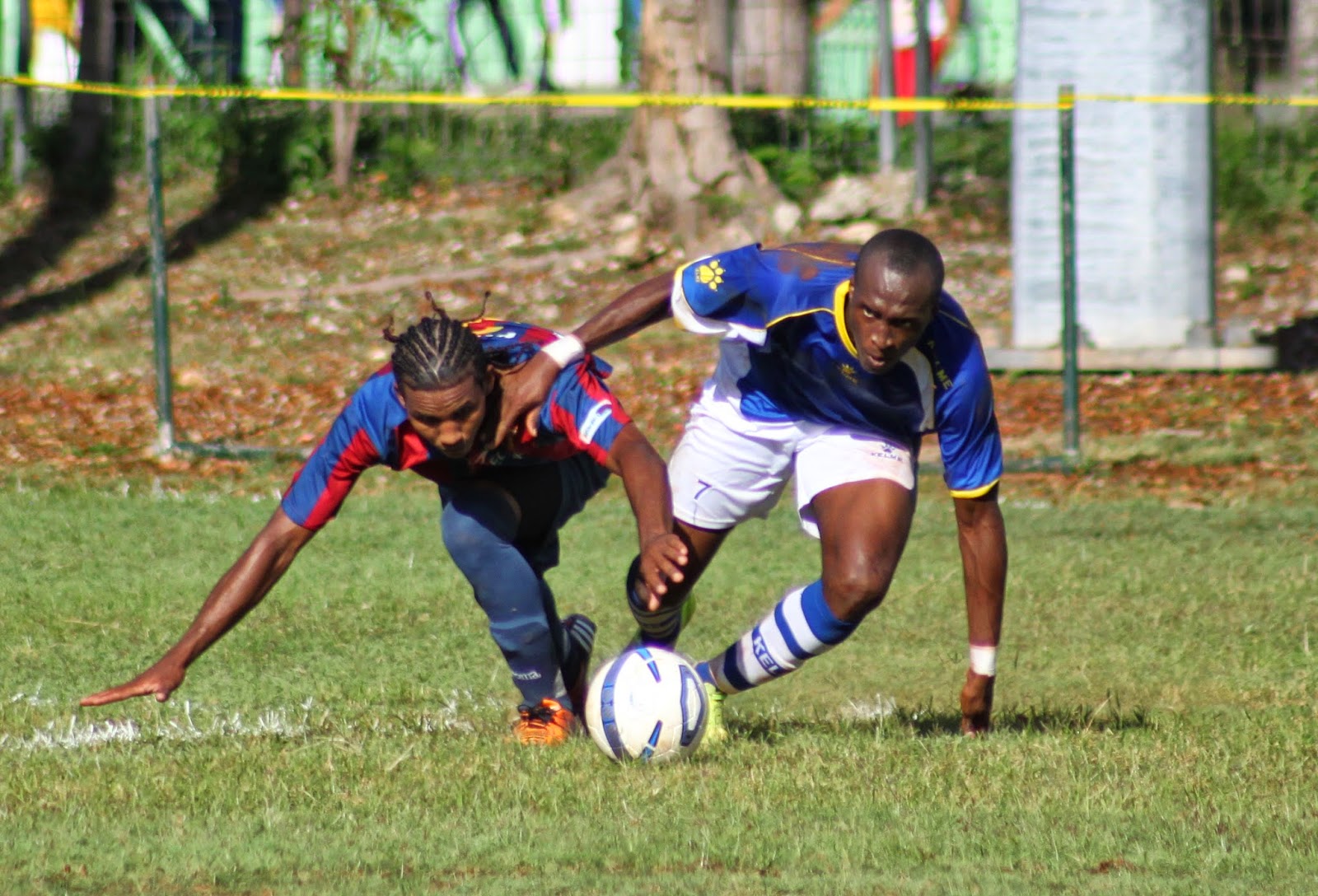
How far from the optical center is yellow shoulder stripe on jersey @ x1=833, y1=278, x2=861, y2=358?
5.68 m

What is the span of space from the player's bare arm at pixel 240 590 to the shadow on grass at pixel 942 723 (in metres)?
1.54

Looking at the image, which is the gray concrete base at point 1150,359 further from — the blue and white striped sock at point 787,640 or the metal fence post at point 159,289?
the blue and white striped sock at point 787,640

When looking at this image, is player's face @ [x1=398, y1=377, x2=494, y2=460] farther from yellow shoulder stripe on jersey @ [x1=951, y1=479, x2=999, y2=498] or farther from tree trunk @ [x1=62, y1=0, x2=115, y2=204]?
tree trunk @ [x1=62, y1=0, x2=115, y2=204]

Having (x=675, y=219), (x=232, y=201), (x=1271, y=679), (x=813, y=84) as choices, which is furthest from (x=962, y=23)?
(x=1271, y=679)

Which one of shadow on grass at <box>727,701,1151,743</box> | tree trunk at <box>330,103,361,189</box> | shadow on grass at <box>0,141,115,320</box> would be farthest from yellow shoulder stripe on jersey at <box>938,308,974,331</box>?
tree trunk at <box>330,103,361,189</box>

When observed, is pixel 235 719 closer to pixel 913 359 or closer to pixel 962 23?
pixel 913 359

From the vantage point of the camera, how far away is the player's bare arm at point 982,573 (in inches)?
228

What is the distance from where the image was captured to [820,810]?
4.96 metres

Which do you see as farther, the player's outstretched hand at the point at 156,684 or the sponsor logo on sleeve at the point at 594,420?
the sponsor logo on sleeve at the point at 594,420

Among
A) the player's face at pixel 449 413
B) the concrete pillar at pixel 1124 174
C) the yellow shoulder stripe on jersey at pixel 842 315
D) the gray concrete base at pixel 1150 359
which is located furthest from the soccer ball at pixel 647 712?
the concrete pillar at pixel 1124 174

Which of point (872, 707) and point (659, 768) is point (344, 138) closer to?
point (872, 707)

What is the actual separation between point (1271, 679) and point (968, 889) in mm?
3222

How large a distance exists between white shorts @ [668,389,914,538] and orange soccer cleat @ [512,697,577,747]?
0.76 metres

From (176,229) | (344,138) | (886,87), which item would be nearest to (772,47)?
(886,87)
